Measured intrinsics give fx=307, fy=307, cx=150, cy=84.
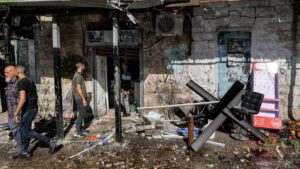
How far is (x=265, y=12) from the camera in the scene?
852 centimetres

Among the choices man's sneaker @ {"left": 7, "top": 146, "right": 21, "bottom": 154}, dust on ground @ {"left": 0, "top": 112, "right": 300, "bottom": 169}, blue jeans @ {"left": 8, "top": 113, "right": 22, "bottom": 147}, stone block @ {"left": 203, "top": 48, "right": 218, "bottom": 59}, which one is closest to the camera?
dust on ground @ {"left": 0, "top": 112, "right": 300, "bottom": 169}

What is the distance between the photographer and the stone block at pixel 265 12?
8461 millimetres

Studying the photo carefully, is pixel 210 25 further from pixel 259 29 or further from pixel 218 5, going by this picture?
pixel 259 29

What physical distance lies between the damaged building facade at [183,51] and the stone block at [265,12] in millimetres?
26

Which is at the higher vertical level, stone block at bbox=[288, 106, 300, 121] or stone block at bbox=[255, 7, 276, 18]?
stone block at bbox=[255, 7, 276, 18]

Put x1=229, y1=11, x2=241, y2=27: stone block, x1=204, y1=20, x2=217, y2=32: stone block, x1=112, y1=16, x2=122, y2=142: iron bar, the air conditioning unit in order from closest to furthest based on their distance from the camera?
x1=112, y1=16, x2=122, y2=142: iron bar → x1=229, y1=11, x2=241, y2=27: stone block → the air conditioning unit → x1=204, y1=20, x2=217, y2=32: stone block

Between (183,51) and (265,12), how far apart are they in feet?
8.29

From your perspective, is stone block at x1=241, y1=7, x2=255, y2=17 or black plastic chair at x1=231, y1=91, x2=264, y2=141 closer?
black plastic chair at x1=231, y1=91, x2=264, y2=141

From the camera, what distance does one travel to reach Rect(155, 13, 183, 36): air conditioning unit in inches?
348

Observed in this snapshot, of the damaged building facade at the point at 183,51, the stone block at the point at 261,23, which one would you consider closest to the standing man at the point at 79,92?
the damaged building facade at the point at 183,51

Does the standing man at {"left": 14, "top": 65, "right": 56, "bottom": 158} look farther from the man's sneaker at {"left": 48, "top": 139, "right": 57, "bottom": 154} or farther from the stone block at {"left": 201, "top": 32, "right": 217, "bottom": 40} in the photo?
the stone block at {"left": 201, "top": 32, "right": 217, "bottom": 40}

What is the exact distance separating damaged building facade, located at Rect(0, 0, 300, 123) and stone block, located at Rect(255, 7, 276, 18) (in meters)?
0.03

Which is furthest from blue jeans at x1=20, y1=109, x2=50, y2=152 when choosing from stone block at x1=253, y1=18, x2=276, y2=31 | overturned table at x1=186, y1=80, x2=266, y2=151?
stone block at x1=253, y1=18, x2=276, y2=31

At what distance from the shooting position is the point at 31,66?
10578 mm
